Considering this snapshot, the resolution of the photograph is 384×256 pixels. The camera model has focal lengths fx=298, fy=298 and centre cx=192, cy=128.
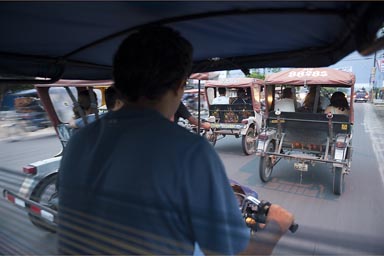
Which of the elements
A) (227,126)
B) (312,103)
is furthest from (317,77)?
(227,126)

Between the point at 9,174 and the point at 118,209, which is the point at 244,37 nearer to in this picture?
the point at 118,209

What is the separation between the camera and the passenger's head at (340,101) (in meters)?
5.94

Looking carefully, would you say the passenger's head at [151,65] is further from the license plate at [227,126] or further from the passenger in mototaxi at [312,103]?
the license plate at [227,126]

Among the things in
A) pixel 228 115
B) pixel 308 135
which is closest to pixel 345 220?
pixel 308 135

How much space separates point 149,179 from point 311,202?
13.8ft

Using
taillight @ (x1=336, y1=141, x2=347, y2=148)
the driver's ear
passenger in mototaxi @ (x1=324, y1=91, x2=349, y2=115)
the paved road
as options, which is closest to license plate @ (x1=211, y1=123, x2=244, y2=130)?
the paved road

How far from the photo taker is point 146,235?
0.94m

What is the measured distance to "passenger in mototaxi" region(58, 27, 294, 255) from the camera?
899 mm

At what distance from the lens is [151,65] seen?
3.29 ft

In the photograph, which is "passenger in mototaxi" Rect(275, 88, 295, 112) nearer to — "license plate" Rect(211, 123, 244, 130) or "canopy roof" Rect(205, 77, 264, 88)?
"license plate" Rect(211, 123, 244, 130)

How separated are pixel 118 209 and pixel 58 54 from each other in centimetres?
150

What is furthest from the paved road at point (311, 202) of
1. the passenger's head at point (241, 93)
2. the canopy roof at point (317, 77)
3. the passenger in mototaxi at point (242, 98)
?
the canopy roof at point (317, 77)

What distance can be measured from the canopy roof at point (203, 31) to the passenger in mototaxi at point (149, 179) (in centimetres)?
31

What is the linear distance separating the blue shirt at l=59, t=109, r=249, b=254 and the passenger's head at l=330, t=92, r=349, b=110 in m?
5.70
